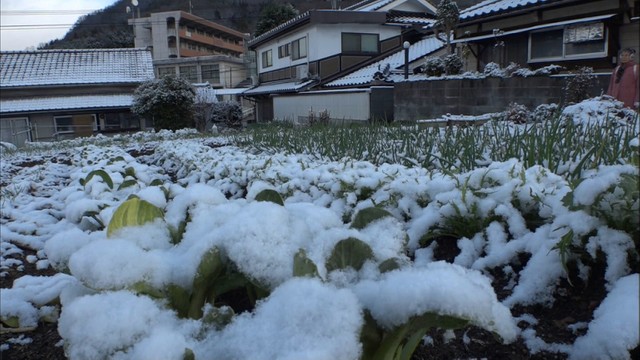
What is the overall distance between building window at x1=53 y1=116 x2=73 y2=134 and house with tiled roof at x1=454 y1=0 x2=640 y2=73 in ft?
55.2

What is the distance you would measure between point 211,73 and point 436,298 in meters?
42.2

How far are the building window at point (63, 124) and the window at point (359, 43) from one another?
12.2 meters

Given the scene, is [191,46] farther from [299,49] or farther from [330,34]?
[330,34]

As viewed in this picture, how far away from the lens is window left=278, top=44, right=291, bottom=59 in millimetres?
20844

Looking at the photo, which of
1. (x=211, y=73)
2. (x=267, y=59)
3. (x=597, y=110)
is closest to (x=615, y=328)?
(x=597, y=110)

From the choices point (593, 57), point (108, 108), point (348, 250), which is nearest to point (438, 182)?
point (348, 250)

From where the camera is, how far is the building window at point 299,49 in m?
18.9

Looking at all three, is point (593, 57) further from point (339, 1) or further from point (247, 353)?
point (339, 1)

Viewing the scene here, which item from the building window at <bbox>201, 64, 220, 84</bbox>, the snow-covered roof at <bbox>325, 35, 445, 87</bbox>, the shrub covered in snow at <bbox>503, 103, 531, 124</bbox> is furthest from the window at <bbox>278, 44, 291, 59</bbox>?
the building window at <bbox>201, 64, 220, 84</bbox>

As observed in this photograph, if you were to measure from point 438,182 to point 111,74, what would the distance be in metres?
23.2

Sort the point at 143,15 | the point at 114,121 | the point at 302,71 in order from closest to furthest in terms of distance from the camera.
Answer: the point at 302,71 < the point at 114,121 < the point at 143,15

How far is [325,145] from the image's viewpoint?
4.09 metres

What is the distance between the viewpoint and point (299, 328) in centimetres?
75

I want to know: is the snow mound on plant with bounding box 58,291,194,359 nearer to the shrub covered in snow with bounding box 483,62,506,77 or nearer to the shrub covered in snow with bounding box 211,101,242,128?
the shrub covered in snow with bounding box 483,62,506,77
